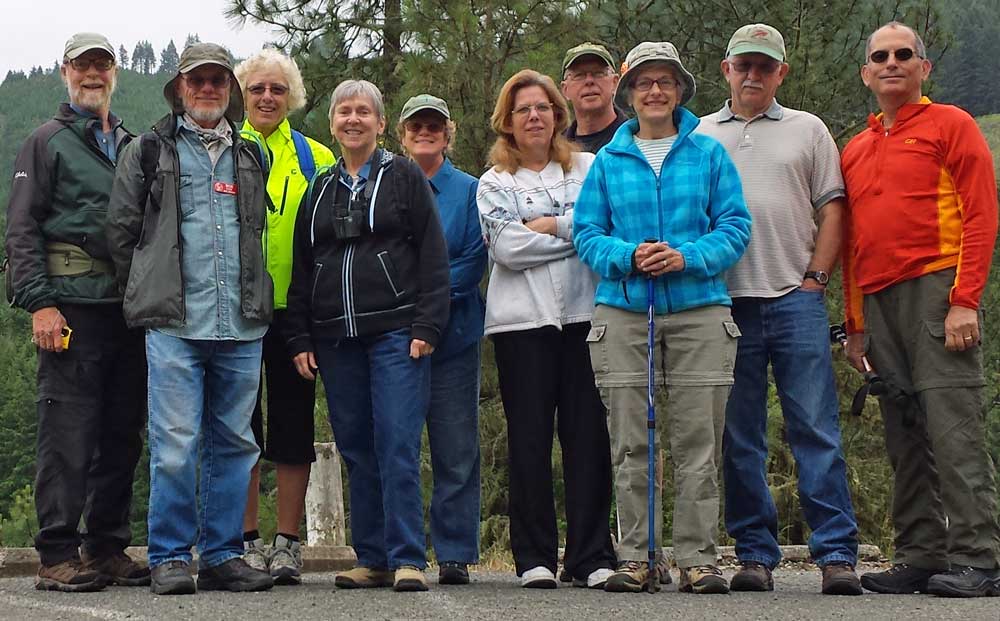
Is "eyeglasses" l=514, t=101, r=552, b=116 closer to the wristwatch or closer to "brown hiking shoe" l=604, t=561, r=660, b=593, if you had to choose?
the wristwatch

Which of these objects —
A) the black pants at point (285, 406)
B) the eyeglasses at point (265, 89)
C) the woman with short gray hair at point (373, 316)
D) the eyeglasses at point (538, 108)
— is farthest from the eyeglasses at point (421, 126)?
the black pants at point (285, 406)

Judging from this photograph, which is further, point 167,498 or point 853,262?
point 853,262

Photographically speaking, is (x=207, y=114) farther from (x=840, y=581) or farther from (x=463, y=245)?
(x=840, y=581)

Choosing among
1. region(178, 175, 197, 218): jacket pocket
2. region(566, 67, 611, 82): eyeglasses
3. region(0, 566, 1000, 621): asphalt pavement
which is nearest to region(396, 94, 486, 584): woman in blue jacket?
region(0, 566, 1000, 621): asphalt pavement

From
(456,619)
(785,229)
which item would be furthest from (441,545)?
(785,229)

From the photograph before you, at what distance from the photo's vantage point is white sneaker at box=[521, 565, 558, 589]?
5816mm

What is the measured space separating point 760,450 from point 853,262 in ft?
3.25

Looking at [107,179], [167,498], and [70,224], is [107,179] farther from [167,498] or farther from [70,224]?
[167,498]

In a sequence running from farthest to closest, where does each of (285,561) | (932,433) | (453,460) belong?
(285,561) → (453,460) → (932,433)

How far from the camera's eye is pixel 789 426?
5938mm

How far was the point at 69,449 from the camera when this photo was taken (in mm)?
5773

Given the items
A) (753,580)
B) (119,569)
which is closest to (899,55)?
(753,580)

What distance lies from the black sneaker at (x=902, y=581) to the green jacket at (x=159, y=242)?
3.01 metres

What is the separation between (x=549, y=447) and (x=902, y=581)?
1699 millimetres
